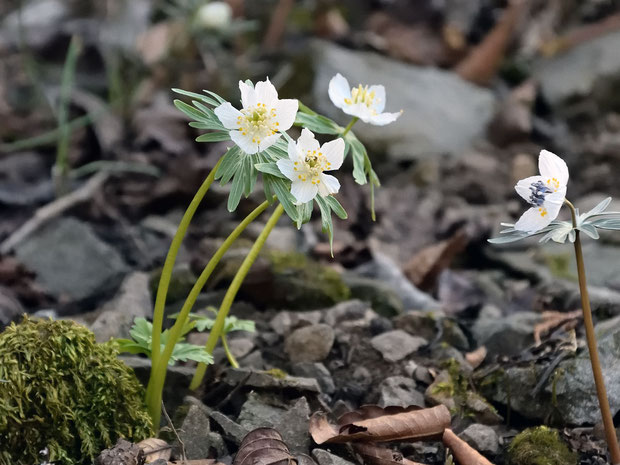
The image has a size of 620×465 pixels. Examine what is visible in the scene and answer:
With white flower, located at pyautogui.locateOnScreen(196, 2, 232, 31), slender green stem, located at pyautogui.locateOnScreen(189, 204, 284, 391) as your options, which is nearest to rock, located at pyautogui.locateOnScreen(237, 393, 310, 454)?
slender green stem, located at pyautogui.locateOnScreen(189, 204, 284, 391)

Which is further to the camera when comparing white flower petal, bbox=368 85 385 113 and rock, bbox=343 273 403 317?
rock, bbox=343 273 403 317

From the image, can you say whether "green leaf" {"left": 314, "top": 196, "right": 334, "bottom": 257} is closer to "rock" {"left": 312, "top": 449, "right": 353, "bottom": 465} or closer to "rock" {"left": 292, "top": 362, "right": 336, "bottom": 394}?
"rock" {"left": 312, "top": 449, "right": 353, "bottom": 465}

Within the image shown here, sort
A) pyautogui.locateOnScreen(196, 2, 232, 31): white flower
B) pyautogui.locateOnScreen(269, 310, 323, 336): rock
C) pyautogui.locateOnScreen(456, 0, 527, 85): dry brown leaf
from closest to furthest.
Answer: pyautogui.locateOnScreen(269, 310, 323, 336): rock → pyautogui.locateOnScreen(196, 2, 232, 31): white flower → pyautogui.locateOnScreen(456, 0, 527, 85): dry brown leaf

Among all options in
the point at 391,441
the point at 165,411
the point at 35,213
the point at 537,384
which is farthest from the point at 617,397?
the point at 35,213

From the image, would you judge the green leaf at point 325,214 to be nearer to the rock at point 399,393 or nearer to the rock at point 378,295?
the rock at point 399,393

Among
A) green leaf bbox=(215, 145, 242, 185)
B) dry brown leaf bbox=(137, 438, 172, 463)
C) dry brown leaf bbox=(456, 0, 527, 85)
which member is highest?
dry brown leaf bbox=(456, 0, 527, 85)

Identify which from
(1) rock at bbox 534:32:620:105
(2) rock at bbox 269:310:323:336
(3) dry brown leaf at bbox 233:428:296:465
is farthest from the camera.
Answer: (1) rock at bbox 534:32:620:105
